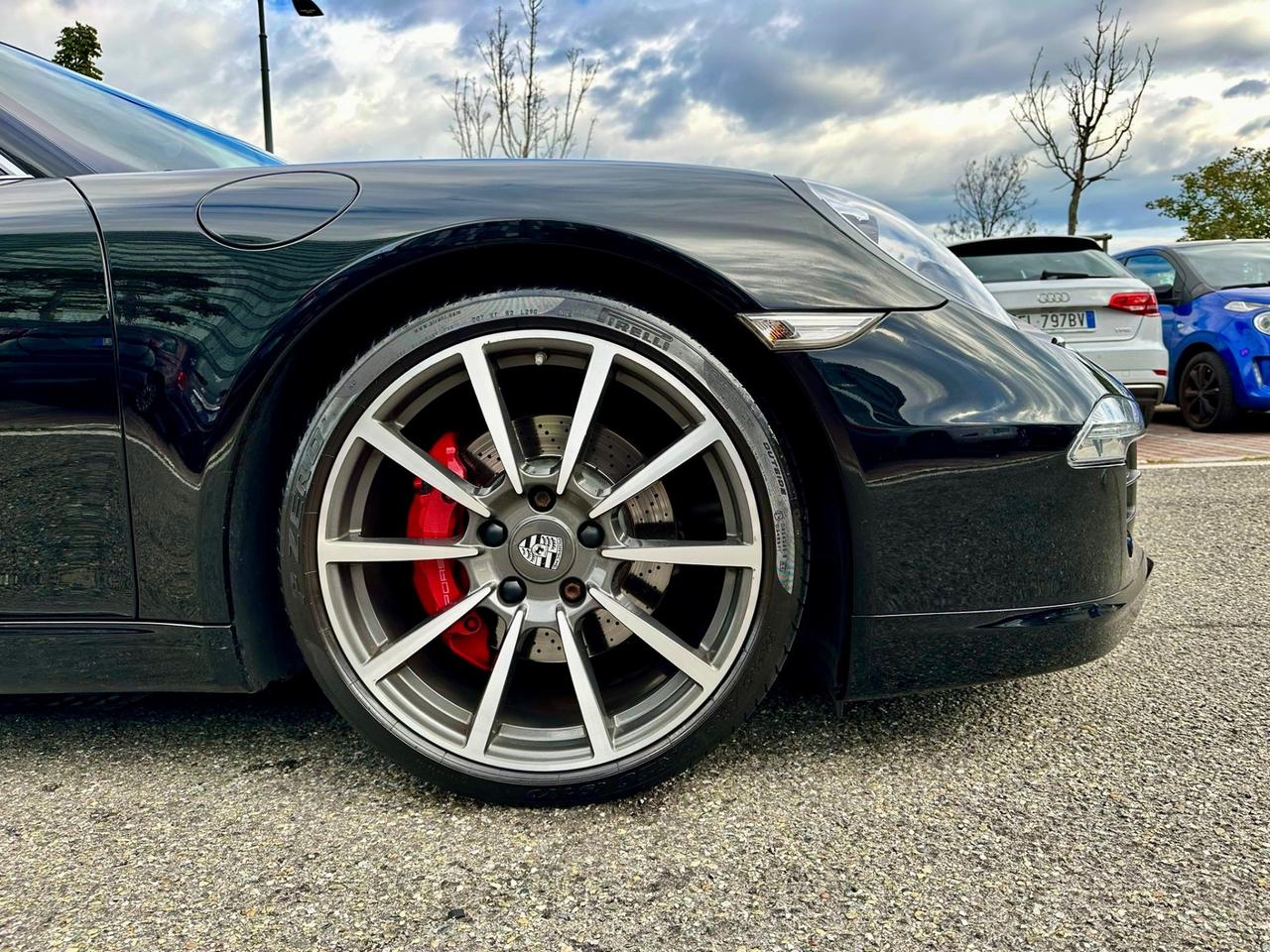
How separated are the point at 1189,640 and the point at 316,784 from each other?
85.8 inches

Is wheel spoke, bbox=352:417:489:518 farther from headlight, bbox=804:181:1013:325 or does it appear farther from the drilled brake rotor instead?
headlight, bbox=804:181:1013:325

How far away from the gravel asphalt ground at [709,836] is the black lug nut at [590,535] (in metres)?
0.46

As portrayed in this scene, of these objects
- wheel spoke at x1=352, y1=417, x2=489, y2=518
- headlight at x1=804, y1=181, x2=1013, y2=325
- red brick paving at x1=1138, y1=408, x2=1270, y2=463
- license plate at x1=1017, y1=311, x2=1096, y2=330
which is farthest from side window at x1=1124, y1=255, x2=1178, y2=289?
wheel spoke at x1=352, y1=417, x2=489, y2=518

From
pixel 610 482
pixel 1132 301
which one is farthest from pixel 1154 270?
pixel 610 482

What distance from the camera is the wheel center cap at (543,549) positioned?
157 centimetres

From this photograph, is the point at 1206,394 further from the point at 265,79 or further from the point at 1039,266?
the point at 265,79

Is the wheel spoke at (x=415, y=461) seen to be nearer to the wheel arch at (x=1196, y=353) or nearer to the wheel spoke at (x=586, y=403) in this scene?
the wheel spoke at (x=586, y=403)

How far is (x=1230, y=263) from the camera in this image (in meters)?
7.67

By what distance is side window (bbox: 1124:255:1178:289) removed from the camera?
7930 millimetres

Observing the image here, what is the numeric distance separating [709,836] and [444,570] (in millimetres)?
675

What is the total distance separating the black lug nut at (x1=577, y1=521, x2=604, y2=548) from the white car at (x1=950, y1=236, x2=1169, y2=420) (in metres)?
5.30

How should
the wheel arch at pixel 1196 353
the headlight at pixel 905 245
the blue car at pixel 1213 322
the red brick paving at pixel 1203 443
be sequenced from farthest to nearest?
the wheel arch at pixel 1196 353, the blue car at pixel 1213 322, the red brick paving at pixel 1203 443, the headlight at pixel 905 245

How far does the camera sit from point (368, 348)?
1.58 m

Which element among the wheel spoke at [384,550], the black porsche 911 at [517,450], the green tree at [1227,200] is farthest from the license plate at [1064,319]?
the green tree at [1227,200]
